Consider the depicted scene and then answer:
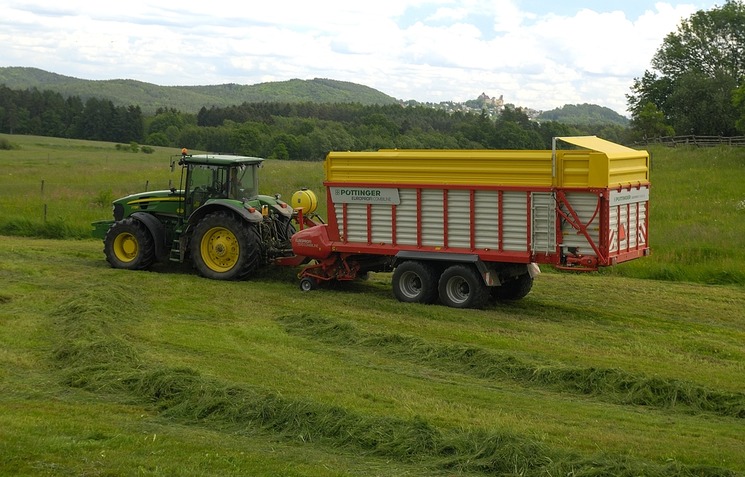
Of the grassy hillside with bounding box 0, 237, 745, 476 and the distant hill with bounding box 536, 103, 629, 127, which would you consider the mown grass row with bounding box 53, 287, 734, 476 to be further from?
the distant hill with bounding box 536, 103, 629, 127

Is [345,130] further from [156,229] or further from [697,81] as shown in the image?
[697,81]

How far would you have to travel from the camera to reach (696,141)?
6519cm

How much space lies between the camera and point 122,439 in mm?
8797

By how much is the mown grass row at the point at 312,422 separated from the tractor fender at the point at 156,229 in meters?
6.43

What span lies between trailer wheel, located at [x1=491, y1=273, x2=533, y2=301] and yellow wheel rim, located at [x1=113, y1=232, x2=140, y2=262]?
22.5ft

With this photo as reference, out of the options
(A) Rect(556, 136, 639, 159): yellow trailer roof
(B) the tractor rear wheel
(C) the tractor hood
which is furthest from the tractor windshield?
(A) Rect(556, 136, 639, 159): yellow trailer roof

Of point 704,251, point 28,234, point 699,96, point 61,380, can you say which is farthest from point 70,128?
point 61,380

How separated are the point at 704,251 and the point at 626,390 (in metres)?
11.0

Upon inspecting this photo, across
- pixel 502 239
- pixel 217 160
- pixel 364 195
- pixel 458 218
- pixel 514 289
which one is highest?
pixel 217 160

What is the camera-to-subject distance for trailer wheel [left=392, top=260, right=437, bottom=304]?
53.3ft

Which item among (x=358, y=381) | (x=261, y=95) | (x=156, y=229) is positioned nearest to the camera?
(x=358, y=381)

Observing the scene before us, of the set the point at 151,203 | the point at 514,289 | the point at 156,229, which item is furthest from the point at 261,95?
the point at 514,289

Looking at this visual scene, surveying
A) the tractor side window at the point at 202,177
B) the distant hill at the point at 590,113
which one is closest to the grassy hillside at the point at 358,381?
the tractor side window at the point at 202,177

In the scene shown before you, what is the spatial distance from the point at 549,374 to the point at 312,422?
10.9 ft
